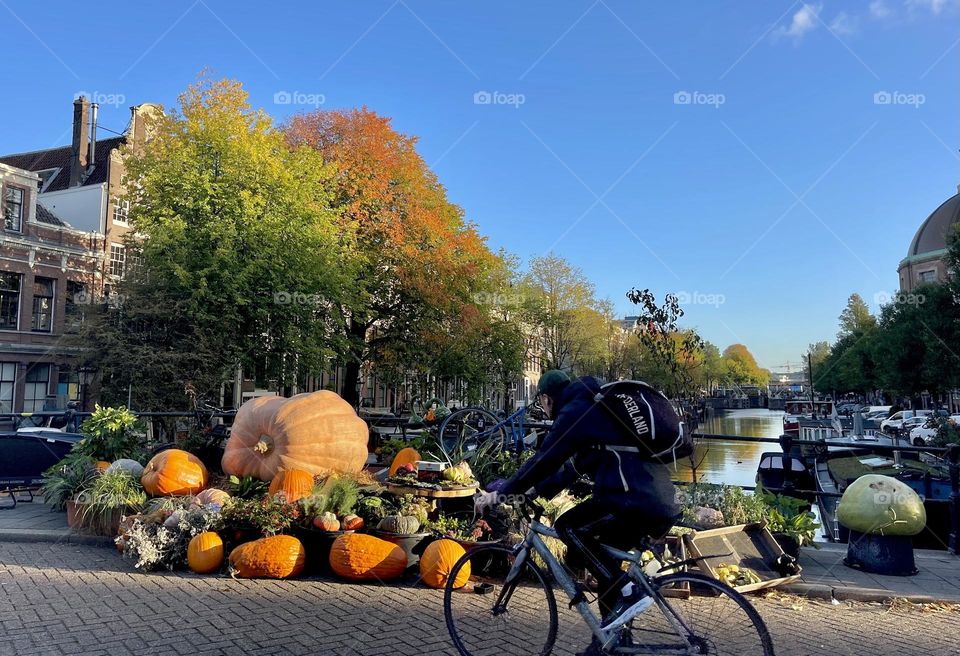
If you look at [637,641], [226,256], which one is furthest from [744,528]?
[226,256]

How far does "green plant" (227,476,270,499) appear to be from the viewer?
8102 mm

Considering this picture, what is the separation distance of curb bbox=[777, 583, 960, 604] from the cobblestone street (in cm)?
15

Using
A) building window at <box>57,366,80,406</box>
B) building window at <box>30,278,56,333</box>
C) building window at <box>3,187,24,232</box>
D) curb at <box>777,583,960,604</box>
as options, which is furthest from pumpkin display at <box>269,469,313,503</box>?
building window at <box>3,187,24,232</box>

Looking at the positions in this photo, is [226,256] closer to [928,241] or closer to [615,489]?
[615,489]

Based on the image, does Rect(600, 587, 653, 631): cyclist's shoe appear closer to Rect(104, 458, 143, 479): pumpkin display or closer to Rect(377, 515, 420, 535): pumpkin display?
Rect(377, 515, 420, 535): pumpkin display

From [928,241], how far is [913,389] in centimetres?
4225

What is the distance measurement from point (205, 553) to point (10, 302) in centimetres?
3177

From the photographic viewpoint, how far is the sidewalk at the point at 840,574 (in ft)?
20.7

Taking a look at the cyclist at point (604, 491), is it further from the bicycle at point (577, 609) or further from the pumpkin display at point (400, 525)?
the pumpkin display at point (400, 525)

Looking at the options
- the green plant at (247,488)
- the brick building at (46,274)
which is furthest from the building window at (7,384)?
the green plant at (247,488)

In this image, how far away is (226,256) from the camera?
66.5 feet

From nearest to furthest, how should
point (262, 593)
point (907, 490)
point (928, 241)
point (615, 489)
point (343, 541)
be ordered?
1. point (615, 489)
2. point (262, 593)
3. point (343, 541)
4. point (907, 490)
5. point (928, 241)

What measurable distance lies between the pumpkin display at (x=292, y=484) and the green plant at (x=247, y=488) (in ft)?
1.15

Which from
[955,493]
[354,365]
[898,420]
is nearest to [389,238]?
[354,365]
